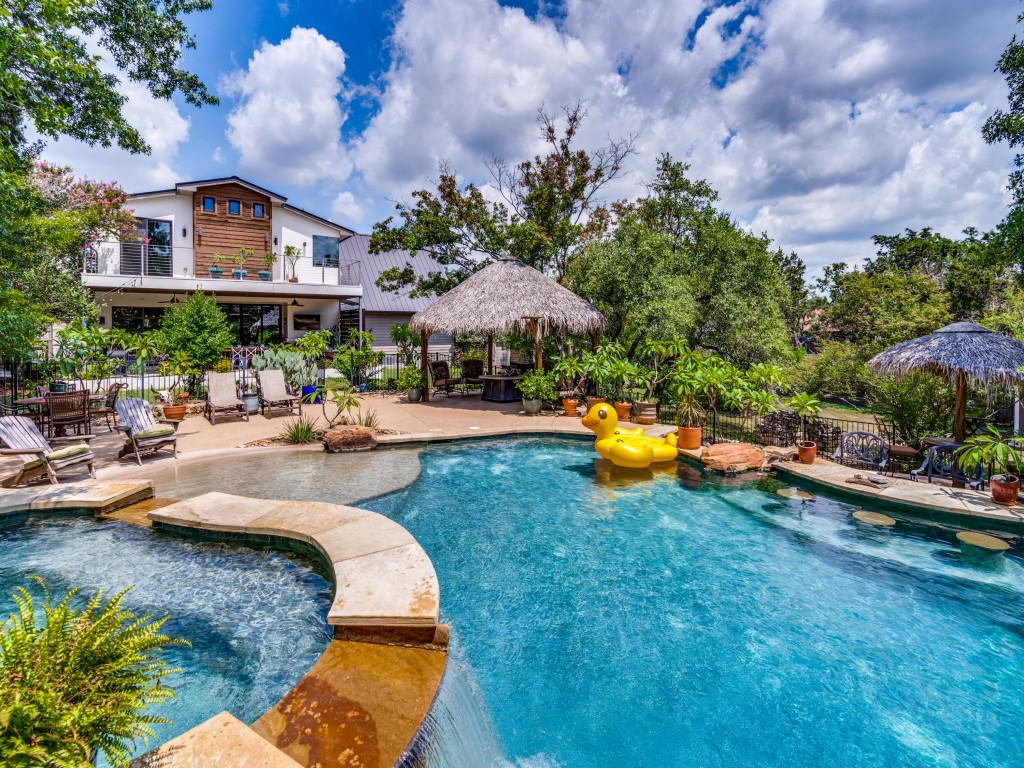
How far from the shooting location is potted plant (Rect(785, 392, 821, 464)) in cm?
870

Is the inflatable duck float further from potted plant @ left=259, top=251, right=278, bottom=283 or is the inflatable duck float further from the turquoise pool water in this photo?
potted plant @ left=259, top=251, right=278, bottom=283

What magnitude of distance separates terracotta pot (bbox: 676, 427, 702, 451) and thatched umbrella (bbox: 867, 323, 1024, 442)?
11.7ft

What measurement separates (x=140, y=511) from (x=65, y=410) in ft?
16.8

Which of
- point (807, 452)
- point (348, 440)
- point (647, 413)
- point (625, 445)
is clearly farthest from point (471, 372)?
point (807, 452)

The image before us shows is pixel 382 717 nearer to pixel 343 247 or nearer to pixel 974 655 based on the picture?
pixel 974 655

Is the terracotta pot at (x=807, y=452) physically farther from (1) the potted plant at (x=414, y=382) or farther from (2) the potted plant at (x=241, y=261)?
(2) the potted plant at (x=241, y=261)

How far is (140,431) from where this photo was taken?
8.00 meters

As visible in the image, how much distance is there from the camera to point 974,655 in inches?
163

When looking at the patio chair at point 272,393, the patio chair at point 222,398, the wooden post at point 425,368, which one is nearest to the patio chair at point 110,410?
the patio chair at point 222,398

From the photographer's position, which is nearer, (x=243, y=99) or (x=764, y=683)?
(x=764, y=683)

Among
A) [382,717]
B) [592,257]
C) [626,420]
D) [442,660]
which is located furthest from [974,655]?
[592,257]

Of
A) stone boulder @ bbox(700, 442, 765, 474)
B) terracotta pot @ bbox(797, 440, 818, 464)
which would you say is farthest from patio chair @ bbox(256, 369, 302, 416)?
terracotta pot @ bbox(797, 440, 818, 464)

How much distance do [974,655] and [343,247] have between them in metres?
30.6

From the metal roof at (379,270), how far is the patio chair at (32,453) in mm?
18444
